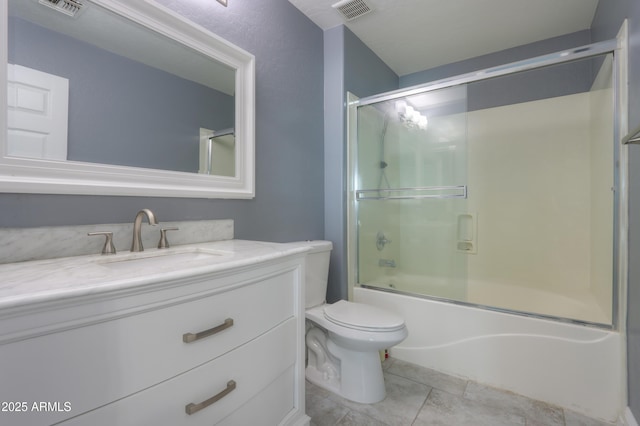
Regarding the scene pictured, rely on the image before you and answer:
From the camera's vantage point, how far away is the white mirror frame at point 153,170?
0.93 metres

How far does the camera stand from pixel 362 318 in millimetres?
1602

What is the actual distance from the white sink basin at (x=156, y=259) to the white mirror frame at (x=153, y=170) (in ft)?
0.87

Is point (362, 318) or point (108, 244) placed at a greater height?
point (108, 244)

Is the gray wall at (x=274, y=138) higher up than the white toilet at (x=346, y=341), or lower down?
higher up

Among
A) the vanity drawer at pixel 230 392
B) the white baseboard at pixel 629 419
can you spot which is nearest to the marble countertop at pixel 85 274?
the vanity drawer at pixel 230 392

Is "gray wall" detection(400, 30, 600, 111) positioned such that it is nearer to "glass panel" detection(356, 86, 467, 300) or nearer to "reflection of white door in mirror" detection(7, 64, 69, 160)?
"glass panel" detection(356, 86, 467, 300)

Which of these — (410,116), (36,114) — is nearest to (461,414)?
(410,116)

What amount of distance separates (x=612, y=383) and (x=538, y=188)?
4.79 feet

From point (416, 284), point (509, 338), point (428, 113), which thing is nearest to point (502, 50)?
point (428, 113)

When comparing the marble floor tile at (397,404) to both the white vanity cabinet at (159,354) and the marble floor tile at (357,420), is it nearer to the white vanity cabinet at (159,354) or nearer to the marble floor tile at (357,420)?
the marble floor tile at (357,420)

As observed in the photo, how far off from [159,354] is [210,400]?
0.23 metres

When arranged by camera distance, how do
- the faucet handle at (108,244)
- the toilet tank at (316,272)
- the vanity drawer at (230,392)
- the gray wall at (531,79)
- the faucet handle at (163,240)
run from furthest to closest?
1. the gray wall at (531,79)
2. the toilet tank at (316,272)
3. the faucet handle at (163,240)
4. the faucet handle at (108,244)
5. the vanity drawer at (230,392)

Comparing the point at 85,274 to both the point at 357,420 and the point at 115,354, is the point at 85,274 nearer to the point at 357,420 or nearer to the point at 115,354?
the point at 115,354

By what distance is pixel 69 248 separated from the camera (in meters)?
1.03
